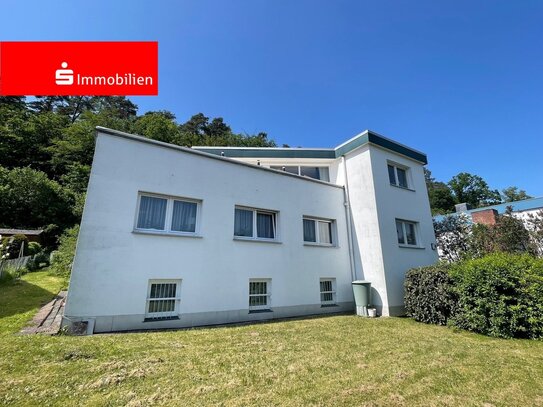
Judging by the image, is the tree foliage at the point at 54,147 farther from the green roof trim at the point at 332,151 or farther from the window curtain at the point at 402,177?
the window curtain at the point at 402,177

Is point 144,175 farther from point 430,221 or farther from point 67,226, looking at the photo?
point 67,226

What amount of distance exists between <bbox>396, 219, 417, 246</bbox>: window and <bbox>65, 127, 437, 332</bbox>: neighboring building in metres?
0.05

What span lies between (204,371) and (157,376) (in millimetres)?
668

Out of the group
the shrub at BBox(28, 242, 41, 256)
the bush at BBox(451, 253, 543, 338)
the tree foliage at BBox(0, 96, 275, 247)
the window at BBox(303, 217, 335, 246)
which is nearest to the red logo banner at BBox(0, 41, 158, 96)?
the window at BBox(303, 217, 335, 246)

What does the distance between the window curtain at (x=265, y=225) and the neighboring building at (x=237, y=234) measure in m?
0.04

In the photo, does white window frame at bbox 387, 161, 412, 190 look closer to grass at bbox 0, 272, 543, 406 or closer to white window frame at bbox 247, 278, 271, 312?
grass at bbox 0, 272, 543, 406

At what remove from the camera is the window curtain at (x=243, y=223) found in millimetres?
8969

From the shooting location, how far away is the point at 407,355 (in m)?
4.99

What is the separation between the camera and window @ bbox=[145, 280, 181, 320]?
6915 mm

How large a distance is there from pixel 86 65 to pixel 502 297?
16598 mm

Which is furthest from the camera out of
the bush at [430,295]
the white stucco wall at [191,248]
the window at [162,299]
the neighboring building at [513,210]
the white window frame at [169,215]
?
the neighboring building at [513,210]

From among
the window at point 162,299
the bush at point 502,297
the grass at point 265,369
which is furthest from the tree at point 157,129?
the bush at point 502,297

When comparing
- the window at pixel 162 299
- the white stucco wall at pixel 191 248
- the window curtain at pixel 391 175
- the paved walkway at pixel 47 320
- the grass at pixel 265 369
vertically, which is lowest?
the grass at pixel 265 369

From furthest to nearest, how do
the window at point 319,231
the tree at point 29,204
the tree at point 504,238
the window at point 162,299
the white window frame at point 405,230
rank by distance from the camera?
the tree at point 29,204 < the tree at point 504,238 < the white window frame at point 405,230 < the window at point 319,231 < the window at point 162,299
